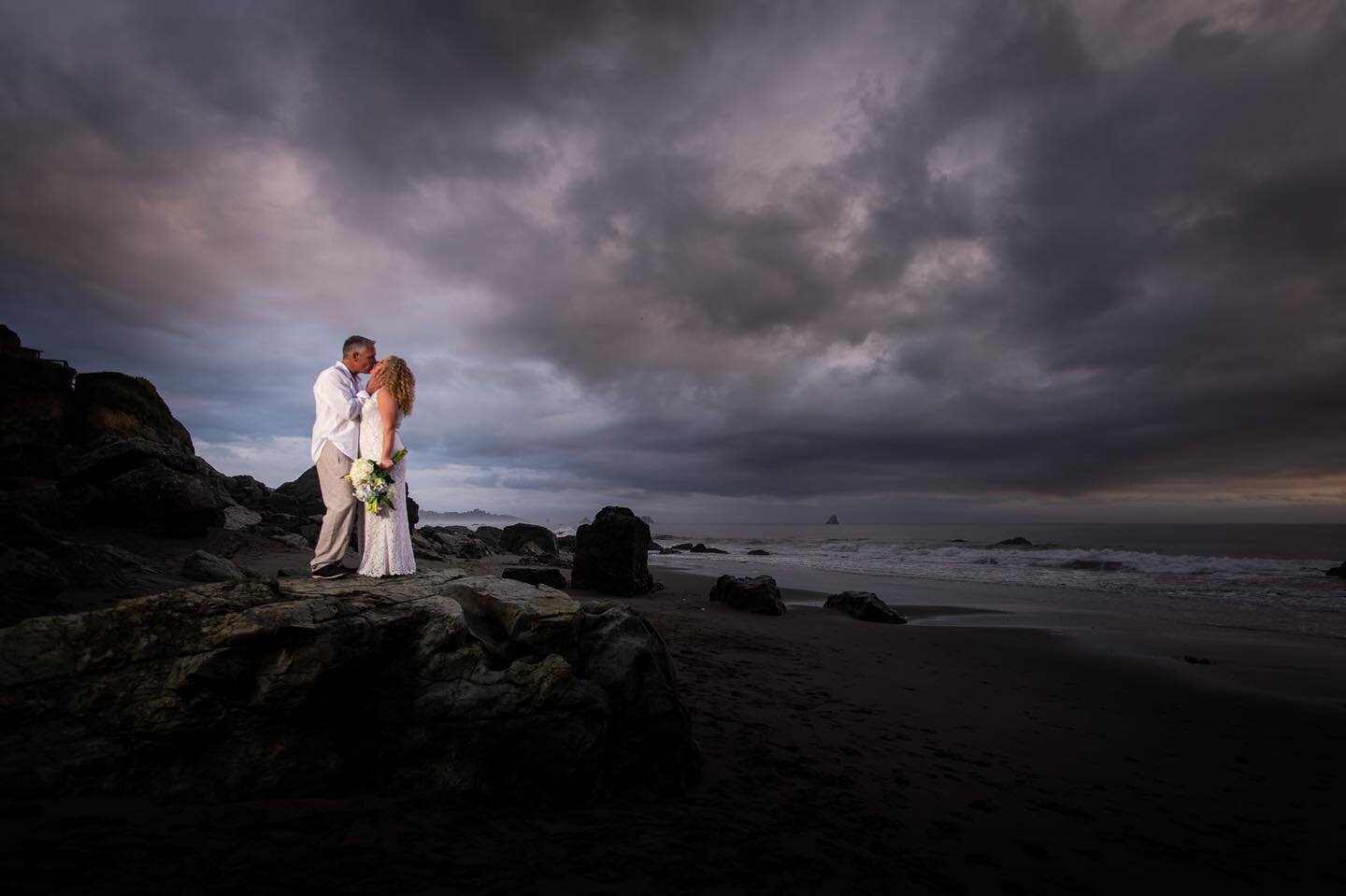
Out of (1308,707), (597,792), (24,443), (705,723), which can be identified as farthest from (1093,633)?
(24,443)

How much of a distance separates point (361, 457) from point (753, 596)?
1116 cm

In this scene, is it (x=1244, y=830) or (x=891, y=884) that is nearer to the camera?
(x=891, y=884)

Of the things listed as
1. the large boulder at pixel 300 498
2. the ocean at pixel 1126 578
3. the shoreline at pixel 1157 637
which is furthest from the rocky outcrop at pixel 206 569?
the ocean at pixel 1126 578

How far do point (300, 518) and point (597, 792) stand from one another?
71.2 feet

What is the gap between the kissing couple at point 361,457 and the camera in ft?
20.7

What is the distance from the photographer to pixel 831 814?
4348mm

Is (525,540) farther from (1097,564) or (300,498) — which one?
(1097,564)

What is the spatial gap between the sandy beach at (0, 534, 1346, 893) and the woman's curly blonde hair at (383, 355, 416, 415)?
172 inches

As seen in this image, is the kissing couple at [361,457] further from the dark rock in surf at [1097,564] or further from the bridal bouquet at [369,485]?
the dark rock in surf at [1097,564]

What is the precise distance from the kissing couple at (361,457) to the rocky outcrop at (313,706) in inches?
59.9

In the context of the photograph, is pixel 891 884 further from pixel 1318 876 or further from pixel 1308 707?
pixel 1308 707

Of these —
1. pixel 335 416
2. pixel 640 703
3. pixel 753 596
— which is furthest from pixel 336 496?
pixel 753 596

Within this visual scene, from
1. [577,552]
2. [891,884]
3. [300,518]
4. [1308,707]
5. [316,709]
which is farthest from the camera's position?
[300,518]

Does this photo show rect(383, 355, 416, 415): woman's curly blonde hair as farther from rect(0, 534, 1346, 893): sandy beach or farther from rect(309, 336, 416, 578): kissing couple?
rect(0, 534, 1346, 893): sandy beach
